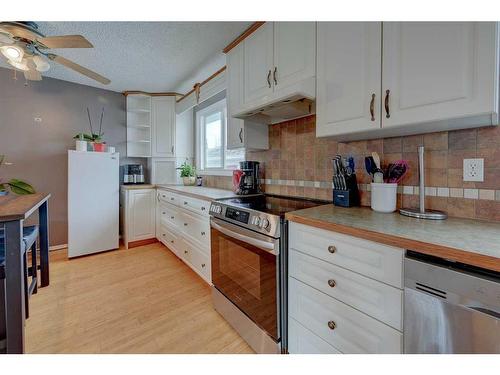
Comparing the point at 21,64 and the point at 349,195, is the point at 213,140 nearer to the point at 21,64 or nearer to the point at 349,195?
the point at 21,64

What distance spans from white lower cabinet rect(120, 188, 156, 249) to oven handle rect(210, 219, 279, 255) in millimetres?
1992

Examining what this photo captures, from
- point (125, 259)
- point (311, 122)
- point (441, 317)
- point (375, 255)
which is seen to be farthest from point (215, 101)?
point (441, 317)

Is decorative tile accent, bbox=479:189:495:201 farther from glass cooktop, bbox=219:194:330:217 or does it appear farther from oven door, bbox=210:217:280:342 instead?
oven door, bbox=210:217:280:342

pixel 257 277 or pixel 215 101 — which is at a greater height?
pixel 215 101

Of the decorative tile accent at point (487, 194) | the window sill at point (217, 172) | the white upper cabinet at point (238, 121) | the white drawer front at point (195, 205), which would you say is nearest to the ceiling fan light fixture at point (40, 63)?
the white upper cabinet at point (238, 121)

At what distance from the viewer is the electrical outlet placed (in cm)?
105

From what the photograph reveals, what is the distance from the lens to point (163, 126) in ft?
11.5

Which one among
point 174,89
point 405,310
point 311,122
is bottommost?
point 405,310

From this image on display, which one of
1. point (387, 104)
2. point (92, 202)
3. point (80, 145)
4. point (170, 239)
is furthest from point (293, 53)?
point (92, 202)

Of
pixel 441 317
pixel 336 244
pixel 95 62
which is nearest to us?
pixel 441 317

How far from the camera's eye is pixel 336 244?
990 millimetres

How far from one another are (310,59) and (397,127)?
2.29ft

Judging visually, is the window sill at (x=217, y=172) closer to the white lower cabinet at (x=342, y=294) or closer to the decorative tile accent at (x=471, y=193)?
the white lower cabinet at (x=342, y=294)
